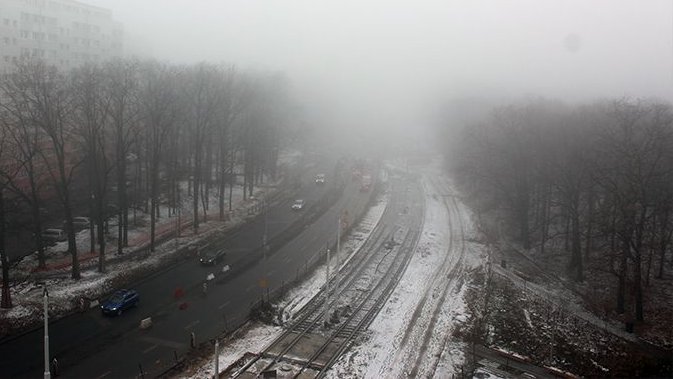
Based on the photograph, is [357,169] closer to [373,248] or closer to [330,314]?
[373,248]

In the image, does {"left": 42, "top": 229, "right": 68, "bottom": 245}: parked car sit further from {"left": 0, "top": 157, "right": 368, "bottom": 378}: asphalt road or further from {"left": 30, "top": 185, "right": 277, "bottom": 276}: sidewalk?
{"left": 0, "top": 157, "right": 368, "bottom": 378}: asphalt road

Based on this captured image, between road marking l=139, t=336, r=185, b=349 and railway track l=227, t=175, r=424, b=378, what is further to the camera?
road marking l=139, t=336, r=185, b=349

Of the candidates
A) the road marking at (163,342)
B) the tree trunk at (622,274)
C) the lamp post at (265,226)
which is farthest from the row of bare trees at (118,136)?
the tree trunk at (622,274)

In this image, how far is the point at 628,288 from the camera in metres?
44.0

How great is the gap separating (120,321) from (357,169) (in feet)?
213

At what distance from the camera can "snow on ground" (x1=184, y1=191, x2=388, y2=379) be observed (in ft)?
99.0

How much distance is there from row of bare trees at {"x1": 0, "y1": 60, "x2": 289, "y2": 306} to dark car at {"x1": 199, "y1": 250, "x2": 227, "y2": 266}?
581 cm

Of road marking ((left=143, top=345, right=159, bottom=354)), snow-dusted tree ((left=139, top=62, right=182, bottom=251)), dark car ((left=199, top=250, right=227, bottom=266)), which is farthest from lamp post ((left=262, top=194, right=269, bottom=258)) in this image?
road marking ((left=143, top=345, right=159, bottom=354))

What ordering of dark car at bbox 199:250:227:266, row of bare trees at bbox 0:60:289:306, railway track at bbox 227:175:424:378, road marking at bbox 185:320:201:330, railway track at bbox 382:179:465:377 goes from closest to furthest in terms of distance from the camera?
railway track at bbox 227:175:424:378
railway track at bbox 382:179:465:377
road marking at bbox 185:320:201:330
row of bare trees at bbox 0:60:289:306
dark car at bbox 199:250:227:266

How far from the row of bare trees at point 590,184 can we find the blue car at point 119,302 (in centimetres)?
3187

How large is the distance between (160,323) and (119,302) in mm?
3328

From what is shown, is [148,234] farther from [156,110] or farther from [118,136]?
[156,110]

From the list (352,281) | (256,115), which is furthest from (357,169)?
(352,281)

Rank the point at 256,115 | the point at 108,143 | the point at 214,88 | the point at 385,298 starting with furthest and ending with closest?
the point at 256,115 < the point at 108,143 < the point at 214,88 < the point at 385,298
